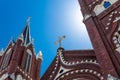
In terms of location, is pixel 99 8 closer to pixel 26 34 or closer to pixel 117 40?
pixel 117 40

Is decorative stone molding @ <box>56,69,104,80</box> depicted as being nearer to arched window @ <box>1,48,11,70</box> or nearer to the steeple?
arched window @ <box>1,48,11,70</box>

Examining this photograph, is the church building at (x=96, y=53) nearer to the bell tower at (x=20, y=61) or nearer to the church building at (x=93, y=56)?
the church building at (x=93, y=56)

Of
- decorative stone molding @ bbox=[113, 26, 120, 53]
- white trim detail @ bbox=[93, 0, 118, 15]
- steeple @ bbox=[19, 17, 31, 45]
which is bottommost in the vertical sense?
decorative stone molding @ bbox=[113, 26, 120, 53]

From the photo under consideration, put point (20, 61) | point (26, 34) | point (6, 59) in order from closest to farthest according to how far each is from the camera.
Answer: point (20, 61) → point (6, 59) → point (26, 34)

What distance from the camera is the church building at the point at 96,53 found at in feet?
38.8

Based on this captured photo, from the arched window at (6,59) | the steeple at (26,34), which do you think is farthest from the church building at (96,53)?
the steeple at (26,34)

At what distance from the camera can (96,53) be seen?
12.5m

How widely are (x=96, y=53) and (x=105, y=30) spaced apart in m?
1.97

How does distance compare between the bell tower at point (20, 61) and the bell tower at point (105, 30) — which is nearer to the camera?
the bell tower at point (105, 30)

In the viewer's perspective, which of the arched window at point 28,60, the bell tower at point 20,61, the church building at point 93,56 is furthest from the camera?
the arched window at point 28,60

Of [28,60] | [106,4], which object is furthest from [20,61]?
[106,4]

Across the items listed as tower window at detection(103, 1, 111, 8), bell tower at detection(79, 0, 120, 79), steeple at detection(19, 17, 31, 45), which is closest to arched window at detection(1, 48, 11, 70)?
steeple at detection(19, 17, 31, 45)

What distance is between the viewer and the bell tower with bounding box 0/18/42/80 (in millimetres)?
17641

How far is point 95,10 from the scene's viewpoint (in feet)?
52.2
